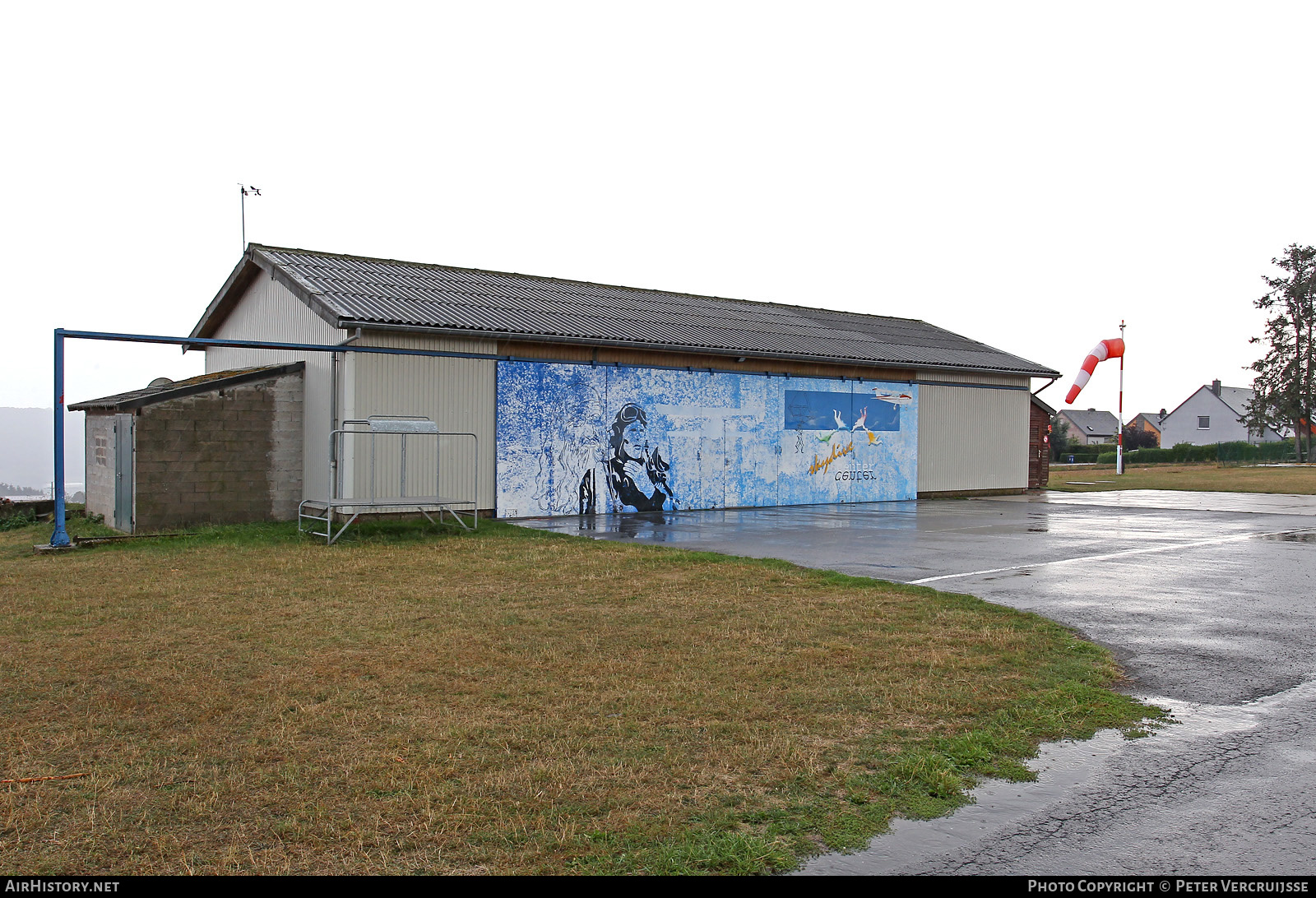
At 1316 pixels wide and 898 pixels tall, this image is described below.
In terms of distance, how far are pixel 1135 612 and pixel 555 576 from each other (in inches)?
232

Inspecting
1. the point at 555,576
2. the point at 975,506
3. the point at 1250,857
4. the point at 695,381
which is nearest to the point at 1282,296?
the point at 975,506

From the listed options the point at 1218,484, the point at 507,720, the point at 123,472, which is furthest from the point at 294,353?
the point at 1218,484

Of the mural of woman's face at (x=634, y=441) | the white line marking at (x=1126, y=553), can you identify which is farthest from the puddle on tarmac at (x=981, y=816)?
the mural of woman's face at (x=634, y=441)

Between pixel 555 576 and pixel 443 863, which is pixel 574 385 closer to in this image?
pixel 555 576

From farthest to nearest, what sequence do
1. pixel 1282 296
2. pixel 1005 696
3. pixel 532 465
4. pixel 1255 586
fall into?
pixel 1282 296
pixel 532 465
pixel 1255 586
pixel 1005 696

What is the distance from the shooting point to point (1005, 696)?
6086mm

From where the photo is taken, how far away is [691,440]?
2178cm

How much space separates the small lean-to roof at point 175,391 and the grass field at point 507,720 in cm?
613

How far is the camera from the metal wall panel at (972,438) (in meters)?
26.7

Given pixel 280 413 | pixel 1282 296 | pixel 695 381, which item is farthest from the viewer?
pixel 1282 296

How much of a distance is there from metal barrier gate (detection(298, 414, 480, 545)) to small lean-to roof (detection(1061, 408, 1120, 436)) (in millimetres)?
113130

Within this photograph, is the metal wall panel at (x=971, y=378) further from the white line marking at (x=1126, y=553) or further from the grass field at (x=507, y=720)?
the grass field at (x=507, y=720)

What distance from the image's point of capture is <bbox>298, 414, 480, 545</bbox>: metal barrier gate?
618 inches

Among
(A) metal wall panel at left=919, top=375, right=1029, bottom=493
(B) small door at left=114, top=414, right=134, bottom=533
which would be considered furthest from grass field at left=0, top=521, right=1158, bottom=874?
(A) metal wall panel at left=919, top=375, right=1029, bottom=493
